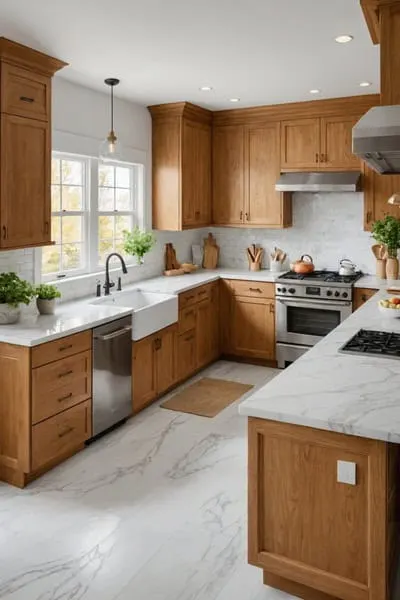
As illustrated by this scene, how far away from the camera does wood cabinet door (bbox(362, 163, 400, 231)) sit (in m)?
5.47

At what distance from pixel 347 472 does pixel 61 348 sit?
6.80 ft

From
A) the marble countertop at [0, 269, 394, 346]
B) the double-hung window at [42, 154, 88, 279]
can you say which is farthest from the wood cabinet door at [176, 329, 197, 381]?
the double-hung window at [42, 154, 88, 279]

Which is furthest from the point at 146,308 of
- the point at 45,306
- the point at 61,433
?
the point at 61,433

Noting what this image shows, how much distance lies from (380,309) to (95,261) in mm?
2523

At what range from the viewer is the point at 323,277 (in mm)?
5699

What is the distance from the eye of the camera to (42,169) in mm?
3908

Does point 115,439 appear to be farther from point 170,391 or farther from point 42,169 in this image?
point 42,169

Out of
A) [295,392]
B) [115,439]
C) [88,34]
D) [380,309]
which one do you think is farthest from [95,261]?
[295,392]

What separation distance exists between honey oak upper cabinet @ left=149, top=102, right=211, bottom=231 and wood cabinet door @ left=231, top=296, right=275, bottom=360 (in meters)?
1.03

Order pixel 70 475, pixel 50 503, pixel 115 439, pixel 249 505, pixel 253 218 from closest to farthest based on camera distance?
pixel 249 505 < pixel 50 503 < pixel 70 475 < pixel 115 439 < pixel 253 218

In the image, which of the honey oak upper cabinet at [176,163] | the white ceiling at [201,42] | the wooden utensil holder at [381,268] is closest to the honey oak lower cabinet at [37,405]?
the white ceiling at [201,42]

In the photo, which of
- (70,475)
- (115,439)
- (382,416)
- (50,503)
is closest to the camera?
(382,416)

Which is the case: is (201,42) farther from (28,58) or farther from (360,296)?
(360,296)

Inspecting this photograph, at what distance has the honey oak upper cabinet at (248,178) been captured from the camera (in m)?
5.99
